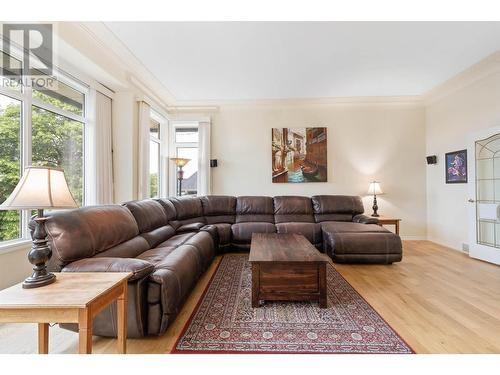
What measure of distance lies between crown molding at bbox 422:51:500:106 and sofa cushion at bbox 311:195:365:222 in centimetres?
246

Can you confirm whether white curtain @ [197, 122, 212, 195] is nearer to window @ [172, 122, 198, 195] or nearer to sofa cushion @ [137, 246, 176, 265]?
window @ [172, 122, 198, 195]

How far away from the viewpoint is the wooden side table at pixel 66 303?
3.55 ft

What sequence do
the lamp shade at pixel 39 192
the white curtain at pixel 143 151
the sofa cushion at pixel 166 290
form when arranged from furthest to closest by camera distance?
the white curtain at pixel 143 151, the sofa cushion at pixel 166 290, the lamp shade at pixel 39 192

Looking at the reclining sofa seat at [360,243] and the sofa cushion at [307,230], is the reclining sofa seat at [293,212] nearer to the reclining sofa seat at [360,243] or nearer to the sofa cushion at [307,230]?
the sofa cushion at [307,230]

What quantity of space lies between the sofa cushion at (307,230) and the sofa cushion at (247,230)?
0.57 ft

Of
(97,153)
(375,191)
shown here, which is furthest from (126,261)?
(375,191)

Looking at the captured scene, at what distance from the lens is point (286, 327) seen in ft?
6.03

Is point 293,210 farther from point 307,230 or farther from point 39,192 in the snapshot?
point 39,192

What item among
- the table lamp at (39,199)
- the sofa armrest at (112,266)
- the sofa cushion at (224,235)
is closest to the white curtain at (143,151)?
the sofa cushion at (224,235)
